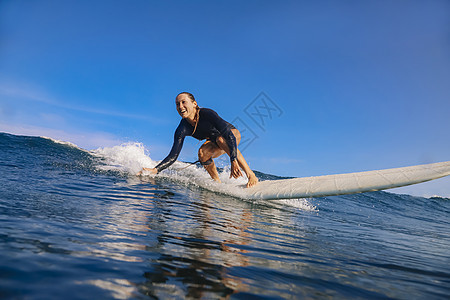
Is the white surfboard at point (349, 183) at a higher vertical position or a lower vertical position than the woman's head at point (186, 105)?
lower

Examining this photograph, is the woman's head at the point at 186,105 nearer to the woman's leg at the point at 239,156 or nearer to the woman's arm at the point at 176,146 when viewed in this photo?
the woman's arm at the point at 176,146

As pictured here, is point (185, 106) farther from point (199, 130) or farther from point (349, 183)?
point (349, 183)

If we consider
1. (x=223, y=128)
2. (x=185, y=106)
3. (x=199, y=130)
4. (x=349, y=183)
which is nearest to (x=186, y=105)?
(x=185, y=106)

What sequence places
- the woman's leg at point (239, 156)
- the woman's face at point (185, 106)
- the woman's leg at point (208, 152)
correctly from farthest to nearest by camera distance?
the woman's leg at point (208, 152), the woman's leg at point (239, 156), the woman's face at point (185, 106)

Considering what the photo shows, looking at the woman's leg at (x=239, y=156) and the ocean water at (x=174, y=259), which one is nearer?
the ocean water at (x=174, y=259)

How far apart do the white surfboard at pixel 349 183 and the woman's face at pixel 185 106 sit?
2057 millimetres

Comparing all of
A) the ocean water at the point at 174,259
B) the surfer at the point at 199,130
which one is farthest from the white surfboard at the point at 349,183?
the ocean water at the point at 174,259

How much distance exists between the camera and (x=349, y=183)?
13.9 feet

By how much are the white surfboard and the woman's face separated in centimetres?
206

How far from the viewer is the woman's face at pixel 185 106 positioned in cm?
492

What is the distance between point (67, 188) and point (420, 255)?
4.26 meters

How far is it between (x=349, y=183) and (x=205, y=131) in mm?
2833

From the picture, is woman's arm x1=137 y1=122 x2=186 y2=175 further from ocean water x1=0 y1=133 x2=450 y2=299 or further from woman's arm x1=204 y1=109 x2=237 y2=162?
ocean water x1=0 y1=133 x2=450 y2=299

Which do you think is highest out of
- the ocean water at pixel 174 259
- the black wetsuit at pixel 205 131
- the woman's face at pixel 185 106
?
the woman's face at pixel 185 106
